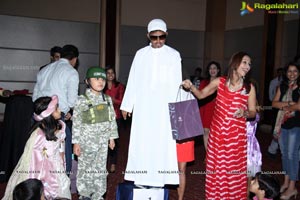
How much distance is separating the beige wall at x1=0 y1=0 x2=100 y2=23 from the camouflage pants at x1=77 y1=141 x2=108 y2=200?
281 inches

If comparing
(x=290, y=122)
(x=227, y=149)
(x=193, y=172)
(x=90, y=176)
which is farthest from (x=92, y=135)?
(x=193, y=172)

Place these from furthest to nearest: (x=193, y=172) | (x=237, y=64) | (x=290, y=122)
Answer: (x=193, y=172) → (x=290, y=122) → (x=237, y=64)

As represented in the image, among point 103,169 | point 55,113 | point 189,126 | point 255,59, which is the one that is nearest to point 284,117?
point 189,126

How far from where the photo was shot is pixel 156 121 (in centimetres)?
336

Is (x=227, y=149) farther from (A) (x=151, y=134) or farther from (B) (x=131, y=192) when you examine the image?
(B) (x=131, y=192)

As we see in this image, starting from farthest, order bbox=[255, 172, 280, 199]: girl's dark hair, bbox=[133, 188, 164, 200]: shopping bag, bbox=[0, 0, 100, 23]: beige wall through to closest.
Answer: bbox=[0, 0, 100, 23]: beige wall → bbox=[133, 188, 164, 200]: shopping bag → bbox=[255, 172, 280, 199]: girl's dark hair

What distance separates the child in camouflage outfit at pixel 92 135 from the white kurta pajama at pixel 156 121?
30cm

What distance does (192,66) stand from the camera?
11508 millimetres

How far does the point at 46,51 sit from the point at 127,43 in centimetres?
235

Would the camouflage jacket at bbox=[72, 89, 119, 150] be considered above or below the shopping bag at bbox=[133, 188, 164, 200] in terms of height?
above

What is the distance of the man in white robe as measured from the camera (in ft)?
11.0

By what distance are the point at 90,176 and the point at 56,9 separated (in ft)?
24.2

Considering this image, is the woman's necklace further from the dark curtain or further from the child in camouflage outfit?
the dark curtain

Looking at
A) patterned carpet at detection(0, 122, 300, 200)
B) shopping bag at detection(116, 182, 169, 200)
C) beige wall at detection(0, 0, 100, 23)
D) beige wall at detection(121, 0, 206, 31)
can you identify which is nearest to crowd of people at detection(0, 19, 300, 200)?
shopping bag at detection(116, 182, 169, 200)
